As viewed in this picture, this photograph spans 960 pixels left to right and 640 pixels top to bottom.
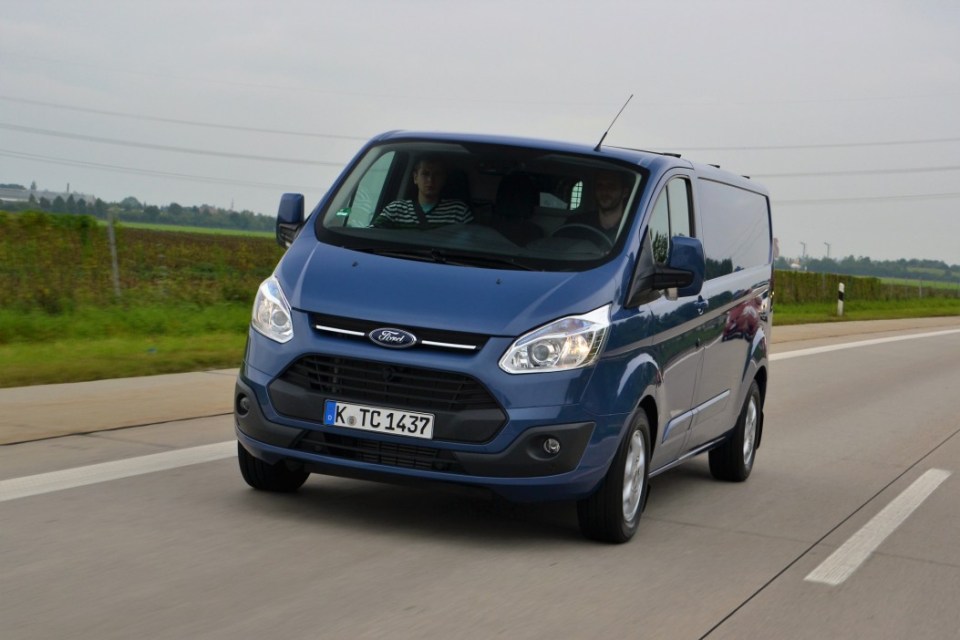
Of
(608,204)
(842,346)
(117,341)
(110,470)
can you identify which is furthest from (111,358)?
(842,346)

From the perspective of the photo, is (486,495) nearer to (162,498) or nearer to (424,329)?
(424,329)

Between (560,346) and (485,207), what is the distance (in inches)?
43.3

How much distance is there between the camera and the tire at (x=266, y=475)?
6.95 meters

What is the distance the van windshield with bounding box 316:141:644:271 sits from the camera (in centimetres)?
667

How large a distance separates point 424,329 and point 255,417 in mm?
924

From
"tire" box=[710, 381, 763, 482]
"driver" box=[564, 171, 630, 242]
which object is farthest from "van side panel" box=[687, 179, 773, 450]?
"driver" box=[564, 171, 630, 242]

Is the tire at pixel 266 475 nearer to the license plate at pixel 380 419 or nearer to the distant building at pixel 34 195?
the license plate at pixel 380 419

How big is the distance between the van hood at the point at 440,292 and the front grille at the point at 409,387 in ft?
0.66

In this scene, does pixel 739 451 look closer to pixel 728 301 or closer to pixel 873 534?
pixel 728 301

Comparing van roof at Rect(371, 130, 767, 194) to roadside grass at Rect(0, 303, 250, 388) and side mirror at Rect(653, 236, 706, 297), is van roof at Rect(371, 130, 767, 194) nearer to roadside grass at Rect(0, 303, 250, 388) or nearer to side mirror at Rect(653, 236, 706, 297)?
side mirror at Rect(653, 236, 706, 297)

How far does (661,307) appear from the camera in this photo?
22.9 ft

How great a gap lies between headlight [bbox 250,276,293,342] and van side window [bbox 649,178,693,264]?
1843 millimetres

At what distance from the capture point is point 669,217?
735 cm

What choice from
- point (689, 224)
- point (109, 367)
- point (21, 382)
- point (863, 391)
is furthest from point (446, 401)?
point (863, 391)
